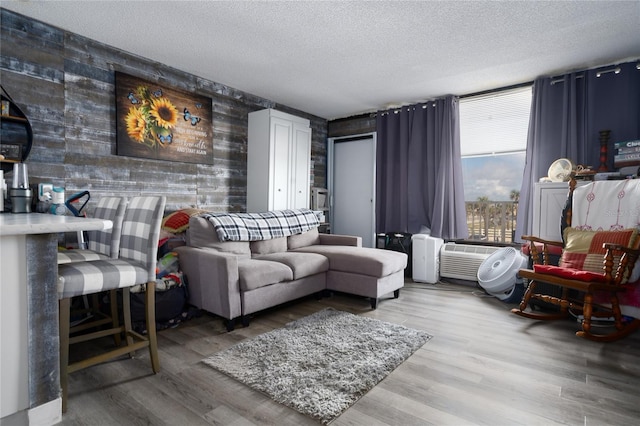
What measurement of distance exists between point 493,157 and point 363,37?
8.43 feet

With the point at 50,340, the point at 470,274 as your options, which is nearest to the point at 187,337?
the point at 50,340

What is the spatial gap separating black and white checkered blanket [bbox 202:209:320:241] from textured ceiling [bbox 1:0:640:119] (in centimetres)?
157

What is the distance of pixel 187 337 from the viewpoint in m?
2.52

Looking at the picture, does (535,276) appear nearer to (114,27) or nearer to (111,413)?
(111,413)

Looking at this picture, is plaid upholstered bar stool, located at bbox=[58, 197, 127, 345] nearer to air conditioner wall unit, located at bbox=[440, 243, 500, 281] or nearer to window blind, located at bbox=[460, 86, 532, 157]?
air conditioner wall unit, located at bbox=[440, 243, 500, 281]

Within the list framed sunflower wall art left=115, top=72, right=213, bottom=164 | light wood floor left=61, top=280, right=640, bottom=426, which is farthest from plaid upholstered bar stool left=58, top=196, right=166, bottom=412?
framed sunflower wall art left=115, top=72, right=213, bottom=164

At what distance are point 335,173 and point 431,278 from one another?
2393mm

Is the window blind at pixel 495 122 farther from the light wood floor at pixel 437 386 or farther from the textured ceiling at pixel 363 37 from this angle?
the light wood floor at pixel 437 386

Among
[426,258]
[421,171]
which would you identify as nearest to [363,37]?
[421,171]

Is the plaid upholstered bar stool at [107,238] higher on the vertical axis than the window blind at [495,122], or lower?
lower

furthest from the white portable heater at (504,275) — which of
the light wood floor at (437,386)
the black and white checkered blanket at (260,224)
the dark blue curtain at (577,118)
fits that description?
the black and white checkered blanket at (260,224)

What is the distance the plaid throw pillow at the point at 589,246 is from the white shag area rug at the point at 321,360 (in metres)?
1.51

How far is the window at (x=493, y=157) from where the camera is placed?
417 centimetres

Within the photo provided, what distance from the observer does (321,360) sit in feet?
6.99
